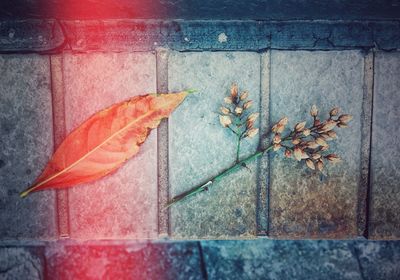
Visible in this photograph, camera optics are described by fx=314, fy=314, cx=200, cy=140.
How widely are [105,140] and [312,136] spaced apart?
2.57ft

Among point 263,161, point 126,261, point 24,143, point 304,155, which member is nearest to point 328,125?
point 304,155

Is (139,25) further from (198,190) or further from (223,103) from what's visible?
(198,190)

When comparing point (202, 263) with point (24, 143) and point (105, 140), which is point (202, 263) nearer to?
point (105, 140)

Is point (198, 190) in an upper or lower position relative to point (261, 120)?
lower

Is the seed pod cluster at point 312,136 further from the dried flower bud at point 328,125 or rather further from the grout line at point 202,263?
the grout line at point 202,263

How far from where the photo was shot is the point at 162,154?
49.1 inches

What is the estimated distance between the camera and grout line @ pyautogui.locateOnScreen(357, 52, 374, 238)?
122 cm

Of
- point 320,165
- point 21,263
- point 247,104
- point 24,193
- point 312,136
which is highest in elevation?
point 247,104

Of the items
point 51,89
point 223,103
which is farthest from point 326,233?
point 51,89

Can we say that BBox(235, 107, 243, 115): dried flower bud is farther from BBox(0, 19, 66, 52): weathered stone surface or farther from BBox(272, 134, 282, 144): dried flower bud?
BBox(0, 19, 66, 52): weathered stone surface

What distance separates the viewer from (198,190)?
1.23 meters

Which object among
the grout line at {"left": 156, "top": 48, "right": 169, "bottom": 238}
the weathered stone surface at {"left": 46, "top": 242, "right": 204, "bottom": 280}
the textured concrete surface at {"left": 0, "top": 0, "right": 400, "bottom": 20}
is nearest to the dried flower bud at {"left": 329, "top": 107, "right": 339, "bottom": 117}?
the textured concrete surface at {"left": 0, "top": 0, "right": 400, "bottom": 20}

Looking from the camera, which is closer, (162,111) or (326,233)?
(162,111)

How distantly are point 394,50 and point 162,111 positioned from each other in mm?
922
